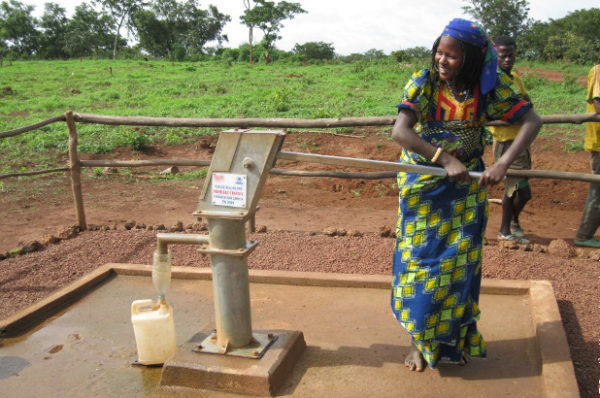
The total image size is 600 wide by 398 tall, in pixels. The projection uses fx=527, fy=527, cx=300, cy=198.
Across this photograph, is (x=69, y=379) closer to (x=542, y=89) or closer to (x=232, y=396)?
(x=232, y=396)

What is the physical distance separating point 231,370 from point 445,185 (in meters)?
1.17

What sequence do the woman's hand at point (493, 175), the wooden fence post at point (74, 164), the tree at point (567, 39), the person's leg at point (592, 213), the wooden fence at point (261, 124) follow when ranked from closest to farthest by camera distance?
the woman's hand at point (493, 175) < the wooden fence at point (261, 124) < the person's leg at point (592, 213) < the wooden fence post at point (74, 164) < the tree at point (567, 39)

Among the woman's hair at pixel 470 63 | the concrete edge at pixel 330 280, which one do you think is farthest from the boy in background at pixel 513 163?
the woman's hair at pixel 470 63

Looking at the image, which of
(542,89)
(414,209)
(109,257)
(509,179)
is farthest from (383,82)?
(414,209)

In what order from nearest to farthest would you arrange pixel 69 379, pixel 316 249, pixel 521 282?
pixel 69 379 < pixel 521 282 < pixel 316 249

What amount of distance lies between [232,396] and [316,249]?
78.6 inches

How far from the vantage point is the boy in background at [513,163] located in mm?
4215

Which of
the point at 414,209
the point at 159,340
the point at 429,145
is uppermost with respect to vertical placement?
the point at 429,145

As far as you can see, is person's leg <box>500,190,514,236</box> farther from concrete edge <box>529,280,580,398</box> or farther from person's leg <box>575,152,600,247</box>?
concrete edge <box>529,280,580,398</box>

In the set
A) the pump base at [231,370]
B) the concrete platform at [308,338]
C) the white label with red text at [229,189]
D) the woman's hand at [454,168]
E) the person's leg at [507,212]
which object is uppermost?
the woman's hand at [454,168]

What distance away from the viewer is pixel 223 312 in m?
2.29

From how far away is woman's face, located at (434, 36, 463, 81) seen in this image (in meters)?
2.04

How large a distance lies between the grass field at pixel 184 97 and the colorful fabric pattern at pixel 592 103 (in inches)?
150

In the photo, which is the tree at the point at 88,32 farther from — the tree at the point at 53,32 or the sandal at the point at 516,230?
the sandal at the point at 516,230
